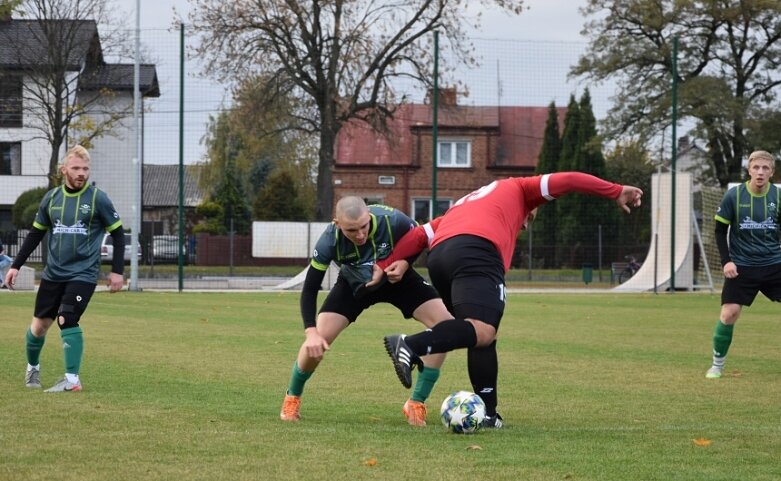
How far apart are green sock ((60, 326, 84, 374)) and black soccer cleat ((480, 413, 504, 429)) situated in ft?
11.5

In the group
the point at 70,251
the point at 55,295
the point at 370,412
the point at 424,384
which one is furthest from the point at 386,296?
the point at 55,295

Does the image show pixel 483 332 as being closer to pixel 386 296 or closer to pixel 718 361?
pixel 386 296

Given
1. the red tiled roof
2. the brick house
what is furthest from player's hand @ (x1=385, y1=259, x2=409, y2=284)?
the red tiled roof

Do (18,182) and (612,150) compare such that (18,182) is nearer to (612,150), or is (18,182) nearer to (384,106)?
(384,106)

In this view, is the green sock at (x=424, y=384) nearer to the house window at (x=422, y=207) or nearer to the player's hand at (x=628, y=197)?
the player's hand at (x=628, y=197)

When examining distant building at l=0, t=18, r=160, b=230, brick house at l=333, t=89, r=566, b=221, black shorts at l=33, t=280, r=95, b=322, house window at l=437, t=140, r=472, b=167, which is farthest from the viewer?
house window at l=437, t=140, r=472, b=167

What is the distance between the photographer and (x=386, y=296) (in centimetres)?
767

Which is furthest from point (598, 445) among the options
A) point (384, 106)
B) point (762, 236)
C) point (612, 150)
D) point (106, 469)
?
point (612, 150)

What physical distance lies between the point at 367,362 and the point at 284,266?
72.6ft

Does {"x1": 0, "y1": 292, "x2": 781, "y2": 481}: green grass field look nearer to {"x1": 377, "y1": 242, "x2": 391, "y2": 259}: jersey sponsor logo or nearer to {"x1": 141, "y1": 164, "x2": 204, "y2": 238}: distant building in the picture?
{"x1": 377, "y1": 242, "x2": 391, "y2": 259}: jersey sponsor logo

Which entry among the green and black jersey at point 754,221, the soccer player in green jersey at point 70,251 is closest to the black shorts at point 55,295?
the soccer player in green jersey at point 70,251

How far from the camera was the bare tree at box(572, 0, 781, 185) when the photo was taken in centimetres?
4322

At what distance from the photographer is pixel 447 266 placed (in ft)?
23.0

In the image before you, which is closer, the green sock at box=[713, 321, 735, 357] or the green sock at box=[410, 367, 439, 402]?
the green sock at box=[410, 367, 439, 402]
